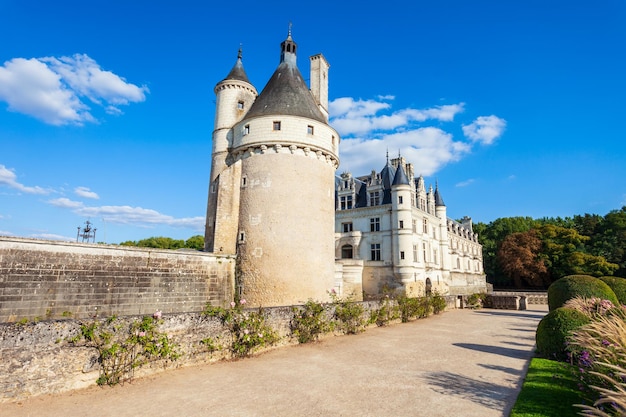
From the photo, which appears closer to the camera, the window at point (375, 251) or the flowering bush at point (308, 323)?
the flowering bush at point (308, 323)

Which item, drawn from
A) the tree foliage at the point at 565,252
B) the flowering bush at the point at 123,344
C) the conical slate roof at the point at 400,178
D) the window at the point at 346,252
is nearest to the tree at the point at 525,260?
the tree foliage at the point at 565,252

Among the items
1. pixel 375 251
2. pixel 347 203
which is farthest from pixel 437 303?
pixel 347 203

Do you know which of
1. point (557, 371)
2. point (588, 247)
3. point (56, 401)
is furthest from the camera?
point (588, 247)

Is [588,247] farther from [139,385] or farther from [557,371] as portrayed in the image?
[139,385]

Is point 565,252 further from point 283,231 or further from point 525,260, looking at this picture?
point 283,231

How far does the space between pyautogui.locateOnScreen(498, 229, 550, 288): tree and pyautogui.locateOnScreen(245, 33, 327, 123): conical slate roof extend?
126 ft

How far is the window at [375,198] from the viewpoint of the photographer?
2894 centimetres

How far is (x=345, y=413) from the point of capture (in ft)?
15.8

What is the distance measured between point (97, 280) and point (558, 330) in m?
12.3

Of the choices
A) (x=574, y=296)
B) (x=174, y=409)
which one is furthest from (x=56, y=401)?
(x=574, y=296)

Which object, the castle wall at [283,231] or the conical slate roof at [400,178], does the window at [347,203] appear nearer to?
the conical slate roof at [400,178]

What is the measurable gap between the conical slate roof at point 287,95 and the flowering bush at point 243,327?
9146 millimetres

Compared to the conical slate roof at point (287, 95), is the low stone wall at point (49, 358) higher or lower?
lower

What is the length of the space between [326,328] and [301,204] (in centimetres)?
555
